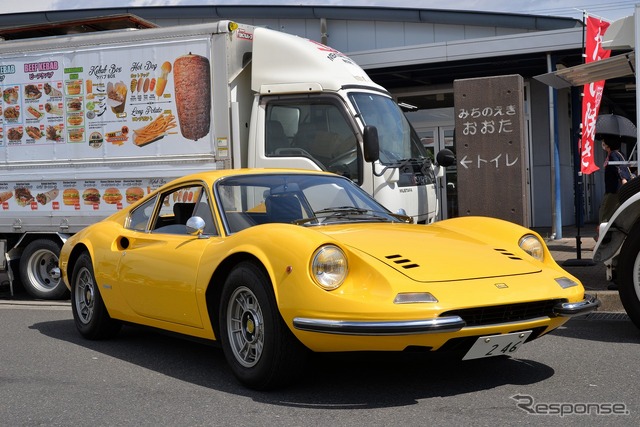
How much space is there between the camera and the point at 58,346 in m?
6.76

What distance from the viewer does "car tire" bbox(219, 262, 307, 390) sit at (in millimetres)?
4730

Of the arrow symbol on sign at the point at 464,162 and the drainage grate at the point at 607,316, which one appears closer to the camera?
the drainage grate at the point at 607,316

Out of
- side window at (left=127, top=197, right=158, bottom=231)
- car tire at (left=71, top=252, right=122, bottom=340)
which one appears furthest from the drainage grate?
car tire at (left=71, top=252, right=122, bottom=340)

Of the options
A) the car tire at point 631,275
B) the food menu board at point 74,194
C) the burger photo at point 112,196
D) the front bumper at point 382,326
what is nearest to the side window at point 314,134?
the food menu board at point 74,194

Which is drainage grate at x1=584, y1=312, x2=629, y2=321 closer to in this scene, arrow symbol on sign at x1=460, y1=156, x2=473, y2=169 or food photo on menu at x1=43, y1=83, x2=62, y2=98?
arrow symbol on sign at x1=460, y1=156, x2=473, y2=169

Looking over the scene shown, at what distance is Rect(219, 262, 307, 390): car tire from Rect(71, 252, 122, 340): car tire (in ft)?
6.16

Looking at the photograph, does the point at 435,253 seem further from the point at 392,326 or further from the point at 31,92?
the point at 31,92

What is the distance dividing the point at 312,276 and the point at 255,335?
61 centimetres

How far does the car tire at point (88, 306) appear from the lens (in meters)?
6.70

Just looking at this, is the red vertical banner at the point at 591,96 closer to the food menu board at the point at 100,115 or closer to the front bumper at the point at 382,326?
the food menu board at the point at 100,115

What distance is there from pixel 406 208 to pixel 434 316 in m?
5.02

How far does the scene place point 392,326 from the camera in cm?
435

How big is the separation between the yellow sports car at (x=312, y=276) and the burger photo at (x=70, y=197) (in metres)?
3.49

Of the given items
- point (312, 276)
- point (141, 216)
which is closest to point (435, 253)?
point (312, 276)
